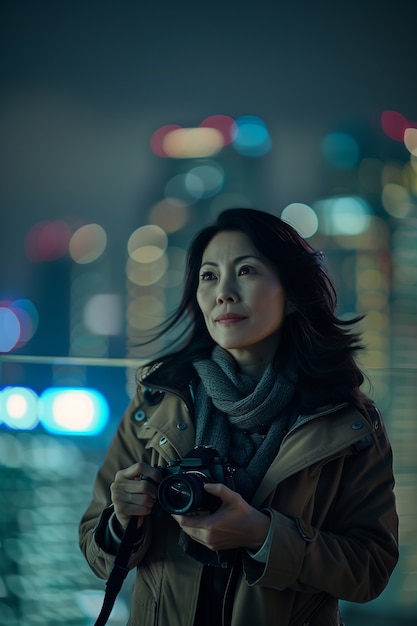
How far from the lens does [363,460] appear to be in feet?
3.47

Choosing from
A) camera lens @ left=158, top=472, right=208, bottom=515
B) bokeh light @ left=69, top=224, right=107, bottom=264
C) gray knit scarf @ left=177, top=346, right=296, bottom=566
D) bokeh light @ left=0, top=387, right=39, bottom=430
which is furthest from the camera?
bokeh light @ left=69, top=224, right=107, bottom=264

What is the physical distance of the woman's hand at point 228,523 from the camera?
931mm

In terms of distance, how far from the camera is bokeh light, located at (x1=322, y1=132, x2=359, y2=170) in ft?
82.6

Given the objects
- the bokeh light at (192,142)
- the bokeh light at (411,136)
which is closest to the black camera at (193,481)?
the bokeh light at (411,136)

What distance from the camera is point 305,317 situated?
116 cm

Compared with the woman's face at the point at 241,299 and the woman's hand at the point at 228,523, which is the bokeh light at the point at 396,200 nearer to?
the woman's face at the point at 241,299

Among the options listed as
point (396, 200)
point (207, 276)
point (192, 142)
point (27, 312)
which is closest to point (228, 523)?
point (207, 276)

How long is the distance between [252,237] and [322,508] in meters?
0.44

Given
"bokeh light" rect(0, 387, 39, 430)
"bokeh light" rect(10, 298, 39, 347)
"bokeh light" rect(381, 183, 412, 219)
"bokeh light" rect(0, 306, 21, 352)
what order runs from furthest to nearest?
"bokeh light" rect(381, 183, 412, 219) < "bokeh light" rect(10, 298, 39, 347) < "bokeh light" rect(0, 306, 21, 352) < "bokeh light" rect(0, 387, 39, 430)

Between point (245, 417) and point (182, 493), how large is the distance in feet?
0.58

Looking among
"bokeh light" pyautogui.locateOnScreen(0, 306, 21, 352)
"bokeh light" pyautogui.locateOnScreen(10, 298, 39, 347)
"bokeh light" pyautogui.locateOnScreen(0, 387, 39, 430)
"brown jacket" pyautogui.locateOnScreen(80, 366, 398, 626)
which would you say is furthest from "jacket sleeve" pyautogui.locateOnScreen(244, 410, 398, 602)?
"bokeh light" pyautogui.locateOnScreen(10, 298, 39, 347)

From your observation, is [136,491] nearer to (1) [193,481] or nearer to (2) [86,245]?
(1) [193,481]

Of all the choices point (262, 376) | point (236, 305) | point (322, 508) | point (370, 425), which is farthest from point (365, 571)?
point (236, 305)

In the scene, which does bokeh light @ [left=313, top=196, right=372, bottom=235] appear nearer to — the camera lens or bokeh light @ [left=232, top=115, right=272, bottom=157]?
bokeh light @ [left=232, top=115, right=272, bottom=157]
